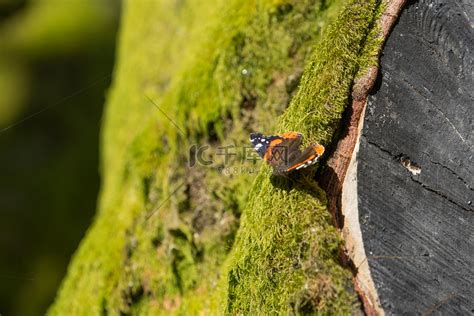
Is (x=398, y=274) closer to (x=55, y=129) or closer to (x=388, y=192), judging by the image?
(x=388, y=192)

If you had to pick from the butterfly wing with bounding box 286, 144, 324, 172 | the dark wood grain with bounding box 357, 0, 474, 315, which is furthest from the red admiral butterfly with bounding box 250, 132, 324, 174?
the dark wood grain with bounding box 357, 0, 474, 315

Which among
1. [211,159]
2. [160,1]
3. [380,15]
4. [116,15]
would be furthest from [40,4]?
[380,15]

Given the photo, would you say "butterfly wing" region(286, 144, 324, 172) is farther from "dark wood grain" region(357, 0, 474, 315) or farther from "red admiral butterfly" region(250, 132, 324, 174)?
"dark wood grain" region(357, 0, 474, 315)

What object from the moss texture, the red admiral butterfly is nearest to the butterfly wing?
the red admiral butterfly

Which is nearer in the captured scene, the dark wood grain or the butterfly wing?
the dark wood grain

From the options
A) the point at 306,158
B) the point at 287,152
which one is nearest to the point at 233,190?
the point at 287,152
